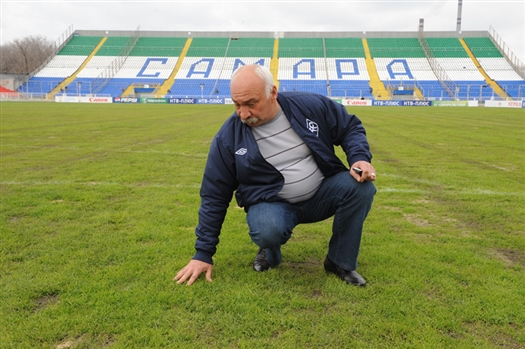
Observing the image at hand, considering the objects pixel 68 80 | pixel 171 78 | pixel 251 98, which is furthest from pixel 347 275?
pixel 68 80

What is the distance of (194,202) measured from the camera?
5.60 meters

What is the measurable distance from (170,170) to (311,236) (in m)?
4.05

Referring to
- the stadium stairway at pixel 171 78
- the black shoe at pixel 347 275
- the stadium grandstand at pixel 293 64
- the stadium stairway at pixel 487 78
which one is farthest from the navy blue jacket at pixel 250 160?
the stadium stairway at pixel 171 78

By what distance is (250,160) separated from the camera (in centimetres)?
308

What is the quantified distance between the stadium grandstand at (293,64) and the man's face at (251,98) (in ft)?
160

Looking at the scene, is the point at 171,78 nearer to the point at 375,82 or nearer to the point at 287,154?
the point at 375,82

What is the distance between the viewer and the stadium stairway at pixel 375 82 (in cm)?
5020

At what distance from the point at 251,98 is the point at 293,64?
190ft

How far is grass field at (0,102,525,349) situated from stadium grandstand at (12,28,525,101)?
46.0 m

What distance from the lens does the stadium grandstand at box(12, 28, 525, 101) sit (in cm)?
5181

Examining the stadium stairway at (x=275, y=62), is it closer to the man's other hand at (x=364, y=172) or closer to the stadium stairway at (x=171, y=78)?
the stadium stairway at (x=171, y=78)

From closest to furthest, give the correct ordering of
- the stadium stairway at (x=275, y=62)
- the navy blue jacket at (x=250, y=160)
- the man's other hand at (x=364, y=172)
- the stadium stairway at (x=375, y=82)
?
1. the man's other hand at (x=364, y=172)
2. the navy blue jacket at (x=250, y=160)
3. the stadium stairway at (x=375, y=82)
4. the stadium stairway at (x=275, y=62)

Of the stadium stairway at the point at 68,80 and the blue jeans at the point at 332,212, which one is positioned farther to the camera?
the stadium stairway at the point at 68,80

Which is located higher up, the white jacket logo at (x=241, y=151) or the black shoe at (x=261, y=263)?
the white jacket logo at (x=241, y=151)
